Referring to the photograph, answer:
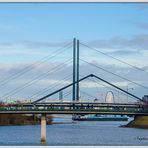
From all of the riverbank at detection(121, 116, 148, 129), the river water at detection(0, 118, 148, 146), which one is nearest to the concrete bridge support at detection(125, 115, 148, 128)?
the riverbank at detection(121, 116, 148, 129)

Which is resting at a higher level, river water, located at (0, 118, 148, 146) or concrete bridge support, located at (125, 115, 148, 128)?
concrete bridge support, located at (125, 115, 148, 128)

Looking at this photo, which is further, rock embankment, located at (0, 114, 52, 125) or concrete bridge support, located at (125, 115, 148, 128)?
rock embankment, located at (0, 114, 52, 125)

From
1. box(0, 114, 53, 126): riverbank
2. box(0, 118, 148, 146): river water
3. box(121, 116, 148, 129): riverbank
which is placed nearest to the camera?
box(0, 118, 148, 146): river water

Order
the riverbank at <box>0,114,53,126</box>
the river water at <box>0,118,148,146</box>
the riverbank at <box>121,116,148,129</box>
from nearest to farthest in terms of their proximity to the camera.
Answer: the river water at <box>0,118,148,146</box>
the riverbank at <box>121,116,148,129</box>
the riverbank at <box>0,114,53,126</box>

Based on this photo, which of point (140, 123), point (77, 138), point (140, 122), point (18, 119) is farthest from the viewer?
point (18, 119)

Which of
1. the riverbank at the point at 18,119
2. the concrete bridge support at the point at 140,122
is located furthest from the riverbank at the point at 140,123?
the riverbank at the point at 18,119

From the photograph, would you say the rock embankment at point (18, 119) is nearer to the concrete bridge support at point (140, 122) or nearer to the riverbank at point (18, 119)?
the riverbank at point (18, 119)

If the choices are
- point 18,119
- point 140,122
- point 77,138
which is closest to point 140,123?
point 140,122

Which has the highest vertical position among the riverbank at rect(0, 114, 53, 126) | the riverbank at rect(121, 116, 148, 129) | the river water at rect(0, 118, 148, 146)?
the riverbank at rect(0, 114, 53, 126)

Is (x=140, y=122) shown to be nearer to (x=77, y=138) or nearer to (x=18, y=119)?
(x=18, y=119)

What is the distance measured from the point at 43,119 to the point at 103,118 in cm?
12807

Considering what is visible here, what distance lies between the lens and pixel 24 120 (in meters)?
123

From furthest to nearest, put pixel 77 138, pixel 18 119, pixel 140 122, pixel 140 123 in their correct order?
pixel 18 119, pixel 140 122, pixel 140 123, pixel 77 138

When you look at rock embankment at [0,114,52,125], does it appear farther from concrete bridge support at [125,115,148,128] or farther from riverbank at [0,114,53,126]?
concrete bridge support at [125,115,148,128]
